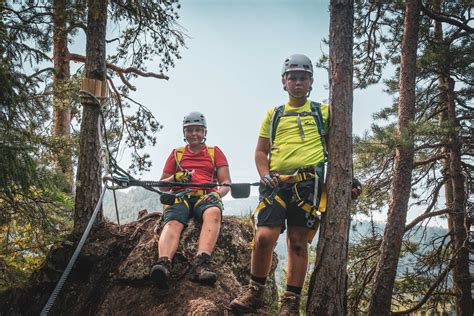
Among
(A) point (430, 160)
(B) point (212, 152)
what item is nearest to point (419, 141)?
(A) point (430, 160)

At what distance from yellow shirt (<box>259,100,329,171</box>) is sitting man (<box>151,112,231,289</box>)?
1005 mm

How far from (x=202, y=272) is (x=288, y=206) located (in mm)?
1200

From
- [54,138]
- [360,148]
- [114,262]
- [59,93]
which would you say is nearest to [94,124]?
[54,138]

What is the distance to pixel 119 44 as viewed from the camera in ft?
27.1

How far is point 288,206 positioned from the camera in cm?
306

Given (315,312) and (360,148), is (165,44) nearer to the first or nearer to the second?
(360,148)

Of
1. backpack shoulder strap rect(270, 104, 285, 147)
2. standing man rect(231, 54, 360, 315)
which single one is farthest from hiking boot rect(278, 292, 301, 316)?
backpack shoulder strap rect(270, 104, 285, 147)

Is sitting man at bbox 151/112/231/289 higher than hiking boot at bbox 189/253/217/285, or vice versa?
sitting man at bbox 151/112/231/289

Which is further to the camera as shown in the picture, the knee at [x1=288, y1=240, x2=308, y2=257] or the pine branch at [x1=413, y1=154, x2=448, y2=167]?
the pine branch at [x1=413, y1=154, x2=448, y2=167]

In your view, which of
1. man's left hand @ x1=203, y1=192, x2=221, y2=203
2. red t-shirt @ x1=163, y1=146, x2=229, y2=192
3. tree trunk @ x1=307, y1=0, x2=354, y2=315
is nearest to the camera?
tree trunk @ x1=307, y1=0, x2=354, y2=315

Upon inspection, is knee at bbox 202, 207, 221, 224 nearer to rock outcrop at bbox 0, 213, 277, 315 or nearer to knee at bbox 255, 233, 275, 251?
rock outcrop at bbox 0, 213, 277, 315

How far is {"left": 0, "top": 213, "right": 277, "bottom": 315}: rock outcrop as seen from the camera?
356 cm

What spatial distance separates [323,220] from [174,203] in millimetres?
2066

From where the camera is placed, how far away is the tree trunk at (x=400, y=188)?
6.79 metres
